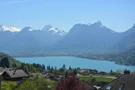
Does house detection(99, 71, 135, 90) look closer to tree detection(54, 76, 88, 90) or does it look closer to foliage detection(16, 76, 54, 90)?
foliage detection(16, 76, 54, 90)

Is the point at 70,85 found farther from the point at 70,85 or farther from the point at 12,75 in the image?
the point at 12,75

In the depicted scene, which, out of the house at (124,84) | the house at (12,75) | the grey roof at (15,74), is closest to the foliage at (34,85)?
the house at (124,84)

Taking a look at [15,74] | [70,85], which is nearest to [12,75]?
[15,74]

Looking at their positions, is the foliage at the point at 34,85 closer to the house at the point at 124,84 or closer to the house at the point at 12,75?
the house at the point at 124,84

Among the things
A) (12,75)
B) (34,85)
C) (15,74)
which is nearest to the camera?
(34,85)

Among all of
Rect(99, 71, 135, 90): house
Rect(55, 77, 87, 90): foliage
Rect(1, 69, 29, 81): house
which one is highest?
Rect(55, 77, 87, 90): foliage

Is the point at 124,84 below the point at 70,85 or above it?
below

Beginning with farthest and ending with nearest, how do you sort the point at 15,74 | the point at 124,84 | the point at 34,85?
the point at 15,74 → the point at 34,85 → the point at 124,84

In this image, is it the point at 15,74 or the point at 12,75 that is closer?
the point at 12,75

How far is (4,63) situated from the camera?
4267 inches

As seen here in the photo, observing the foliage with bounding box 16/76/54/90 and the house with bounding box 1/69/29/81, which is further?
the house with bounding box 1/69/29/81

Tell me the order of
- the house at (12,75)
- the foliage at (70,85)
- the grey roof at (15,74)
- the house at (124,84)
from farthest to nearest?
the grey roof at (15,74), the house at (12,75), the house at (124,84), the foliage at (70,85)

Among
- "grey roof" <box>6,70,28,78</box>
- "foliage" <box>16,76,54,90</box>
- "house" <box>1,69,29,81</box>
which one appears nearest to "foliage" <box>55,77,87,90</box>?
"foliage" <box>16,76,54,90</box>

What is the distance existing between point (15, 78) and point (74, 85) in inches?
1924
